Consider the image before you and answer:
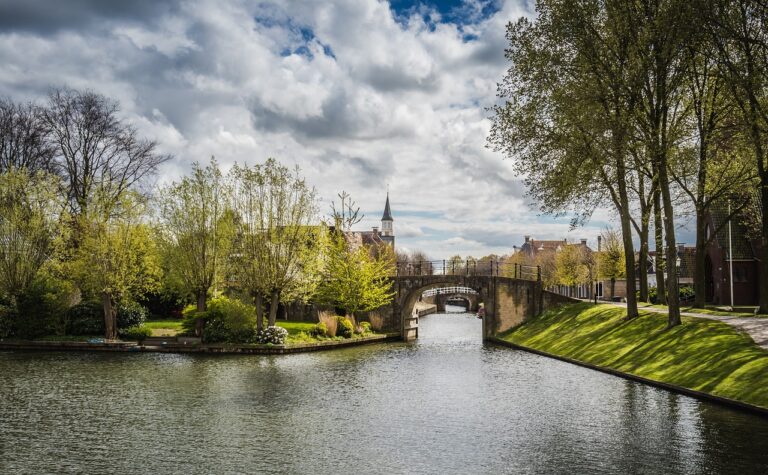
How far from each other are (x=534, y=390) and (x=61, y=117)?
40.7m

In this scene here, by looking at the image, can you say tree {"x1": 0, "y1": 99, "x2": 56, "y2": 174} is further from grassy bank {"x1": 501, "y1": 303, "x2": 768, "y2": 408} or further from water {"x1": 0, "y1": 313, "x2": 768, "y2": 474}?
grassy bank {"x1": 501, "y1": 303, "x2": 768, "y2": 408}

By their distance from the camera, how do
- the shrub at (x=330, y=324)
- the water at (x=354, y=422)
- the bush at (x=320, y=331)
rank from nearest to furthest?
the water at (x=354, y=422)
the bush at (x=320, y=331)
the shrub at (x=330, y=324)

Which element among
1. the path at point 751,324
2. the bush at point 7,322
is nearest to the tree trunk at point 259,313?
the bush at point 7,322

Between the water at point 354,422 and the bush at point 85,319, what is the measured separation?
29.1ft

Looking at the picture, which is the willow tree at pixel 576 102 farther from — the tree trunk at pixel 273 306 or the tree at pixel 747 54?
the tree trunk at pixel 273 306

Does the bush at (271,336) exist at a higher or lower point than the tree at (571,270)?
lower


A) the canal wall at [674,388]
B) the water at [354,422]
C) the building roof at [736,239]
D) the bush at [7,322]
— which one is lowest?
the water at [354,422]

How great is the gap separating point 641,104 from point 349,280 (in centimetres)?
2332

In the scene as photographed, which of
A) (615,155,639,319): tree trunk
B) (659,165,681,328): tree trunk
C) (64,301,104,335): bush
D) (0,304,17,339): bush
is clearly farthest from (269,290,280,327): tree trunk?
(659,165,681,328): tree trunk

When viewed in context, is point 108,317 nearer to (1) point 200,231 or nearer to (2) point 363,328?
(1) point 200,231

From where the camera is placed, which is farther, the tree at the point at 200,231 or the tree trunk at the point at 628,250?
the tree at the point at 200,231

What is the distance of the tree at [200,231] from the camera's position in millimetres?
39281

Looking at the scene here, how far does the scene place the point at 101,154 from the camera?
158 ft

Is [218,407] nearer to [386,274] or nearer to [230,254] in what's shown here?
[230,254]
